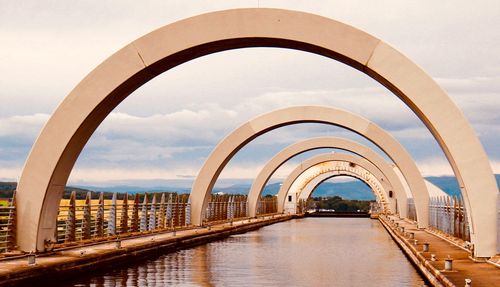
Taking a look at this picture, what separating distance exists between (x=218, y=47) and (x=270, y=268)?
566cm

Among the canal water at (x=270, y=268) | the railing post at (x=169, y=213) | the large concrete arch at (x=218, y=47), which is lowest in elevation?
the canal water at (x=270, y=268)

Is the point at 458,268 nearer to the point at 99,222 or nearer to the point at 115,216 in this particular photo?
the point at 99,222

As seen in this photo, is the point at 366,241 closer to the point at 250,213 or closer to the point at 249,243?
the point at 249,243

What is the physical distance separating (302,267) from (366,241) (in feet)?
37.8

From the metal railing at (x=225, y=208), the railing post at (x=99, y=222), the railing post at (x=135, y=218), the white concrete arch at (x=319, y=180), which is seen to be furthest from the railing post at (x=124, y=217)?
the white concrete arch at (x=319, y=180)

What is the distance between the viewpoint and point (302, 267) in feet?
59.8

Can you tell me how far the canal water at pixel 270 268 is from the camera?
1492cm

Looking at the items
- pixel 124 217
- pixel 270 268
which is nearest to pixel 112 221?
pixel 124 217

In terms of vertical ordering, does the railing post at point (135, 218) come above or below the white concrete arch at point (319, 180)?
below

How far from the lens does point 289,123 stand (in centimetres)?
3734

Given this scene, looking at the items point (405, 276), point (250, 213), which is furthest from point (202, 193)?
point (405, 276)

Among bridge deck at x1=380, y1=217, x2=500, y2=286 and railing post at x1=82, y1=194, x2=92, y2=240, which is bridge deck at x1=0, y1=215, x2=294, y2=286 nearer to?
railing post at x1=82, y1=194, x2=92, y2=240

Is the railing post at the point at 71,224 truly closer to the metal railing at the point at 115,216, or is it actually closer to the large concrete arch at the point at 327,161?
the metal railing at the point at 115,216

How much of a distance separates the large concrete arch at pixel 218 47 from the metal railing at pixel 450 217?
13.4 ft
